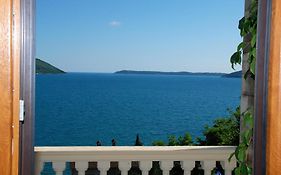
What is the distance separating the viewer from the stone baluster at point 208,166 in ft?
8.31

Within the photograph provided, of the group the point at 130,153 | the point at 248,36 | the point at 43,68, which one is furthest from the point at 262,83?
the point at 43,68

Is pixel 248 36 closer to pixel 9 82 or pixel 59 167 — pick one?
pixel 59 167

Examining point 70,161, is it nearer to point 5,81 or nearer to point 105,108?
A: point 5,81

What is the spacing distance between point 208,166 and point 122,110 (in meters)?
29.9

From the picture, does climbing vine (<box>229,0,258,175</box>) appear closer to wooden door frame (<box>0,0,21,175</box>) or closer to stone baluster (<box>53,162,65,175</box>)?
stone baluster (<box>53,162,65,175</box>)

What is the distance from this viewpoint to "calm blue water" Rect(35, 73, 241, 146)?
79.4ft

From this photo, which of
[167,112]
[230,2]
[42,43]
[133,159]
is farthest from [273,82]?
[167,112]

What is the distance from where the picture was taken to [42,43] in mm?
28328

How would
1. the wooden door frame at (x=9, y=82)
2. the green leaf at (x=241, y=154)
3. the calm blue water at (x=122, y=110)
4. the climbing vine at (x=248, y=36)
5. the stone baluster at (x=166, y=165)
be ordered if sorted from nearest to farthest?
the wooden door frame at (x=9, y=82) → the climbing vine at (x=248, y=36) → the green leaf at (x=241, y=154) → the stone baluster at (x=166, y=165) → the calm blue water at (x=122, y=110)

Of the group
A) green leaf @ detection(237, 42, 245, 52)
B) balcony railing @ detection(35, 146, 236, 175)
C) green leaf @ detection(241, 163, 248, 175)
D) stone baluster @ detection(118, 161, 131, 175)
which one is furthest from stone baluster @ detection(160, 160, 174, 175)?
green leaf @ detection(237, 42, 245, 52)

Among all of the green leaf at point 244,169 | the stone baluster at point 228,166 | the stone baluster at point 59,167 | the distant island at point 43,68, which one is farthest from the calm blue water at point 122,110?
the stone baluster at point 59,167

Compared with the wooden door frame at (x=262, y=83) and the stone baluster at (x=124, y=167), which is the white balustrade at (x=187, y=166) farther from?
the wooden door frame at (x=262, y=83)

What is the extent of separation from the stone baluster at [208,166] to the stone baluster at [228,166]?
8 cm

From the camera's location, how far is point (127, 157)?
2443 mm
